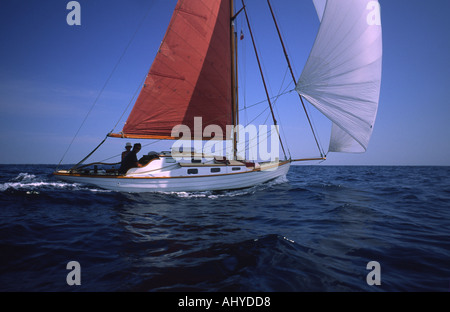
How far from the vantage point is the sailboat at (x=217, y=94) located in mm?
10086

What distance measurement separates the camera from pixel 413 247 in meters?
4.62

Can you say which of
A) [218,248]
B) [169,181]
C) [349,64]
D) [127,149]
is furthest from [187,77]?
[218,248]

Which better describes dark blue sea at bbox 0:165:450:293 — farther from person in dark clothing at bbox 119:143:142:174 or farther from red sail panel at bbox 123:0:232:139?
red sail panel at bbox 123:0:232:139

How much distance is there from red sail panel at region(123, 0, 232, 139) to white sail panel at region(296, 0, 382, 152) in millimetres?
6183

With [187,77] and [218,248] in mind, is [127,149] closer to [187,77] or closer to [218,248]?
[187,77]

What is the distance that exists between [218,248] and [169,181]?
7560 millimetres

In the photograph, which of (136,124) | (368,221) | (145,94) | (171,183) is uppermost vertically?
(145,94)

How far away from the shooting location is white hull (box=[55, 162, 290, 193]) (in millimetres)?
10703

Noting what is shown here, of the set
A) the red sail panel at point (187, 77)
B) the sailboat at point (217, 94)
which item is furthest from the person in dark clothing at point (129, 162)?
the red sail panel at point (187, 77)

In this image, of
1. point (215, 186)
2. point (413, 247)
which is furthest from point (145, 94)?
point (413, 247)

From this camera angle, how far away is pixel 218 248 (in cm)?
424

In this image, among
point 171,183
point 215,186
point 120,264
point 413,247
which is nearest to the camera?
point 120,264
